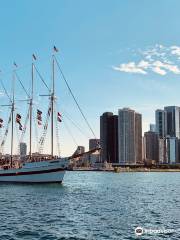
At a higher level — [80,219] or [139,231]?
[139,231]

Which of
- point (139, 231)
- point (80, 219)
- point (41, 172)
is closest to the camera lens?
point (139, 231)

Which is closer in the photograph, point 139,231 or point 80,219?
point 139,231

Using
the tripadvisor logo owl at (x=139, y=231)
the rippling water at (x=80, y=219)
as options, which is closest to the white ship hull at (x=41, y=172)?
the rippling water at (x=80, y=219)

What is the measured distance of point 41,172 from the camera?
106m

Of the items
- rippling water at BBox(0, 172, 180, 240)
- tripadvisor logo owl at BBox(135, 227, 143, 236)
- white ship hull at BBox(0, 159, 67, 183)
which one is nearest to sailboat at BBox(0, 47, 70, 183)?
white ship hull at BBox(0, 159, 67, 183)

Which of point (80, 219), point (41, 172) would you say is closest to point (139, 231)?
point (80, 219)

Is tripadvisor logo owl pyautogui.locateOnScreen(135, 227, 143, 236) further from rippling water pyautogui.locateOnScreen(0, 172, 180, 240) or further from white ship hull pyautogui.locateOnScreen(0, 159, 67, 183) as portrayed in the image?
white ship hull pyautogui.locateOnScreen(0, 159, 67, 183)

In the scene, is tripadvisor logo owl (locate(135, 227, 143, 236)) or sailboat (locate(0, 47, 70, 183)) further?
sailboat (locate(0, 47, 70, 183))

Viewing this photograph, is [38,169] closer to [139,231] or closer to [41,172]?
[41,172]

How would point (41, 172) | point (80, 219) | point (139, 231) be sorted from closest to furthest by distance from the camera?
point (139, 231) → point (80, 219) → point (41, 172)

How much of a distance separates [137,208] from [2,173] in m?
64.5

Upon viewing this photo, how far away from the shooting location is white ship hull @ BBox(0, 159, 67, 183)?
10469cm

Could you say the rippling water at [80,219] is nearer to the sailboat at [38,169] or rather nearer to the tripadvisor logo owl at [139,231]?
the tripadvisor logo owl at [139,231]

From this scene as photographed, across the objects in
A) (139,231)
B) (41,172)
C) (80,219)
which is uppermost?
(41,172)
